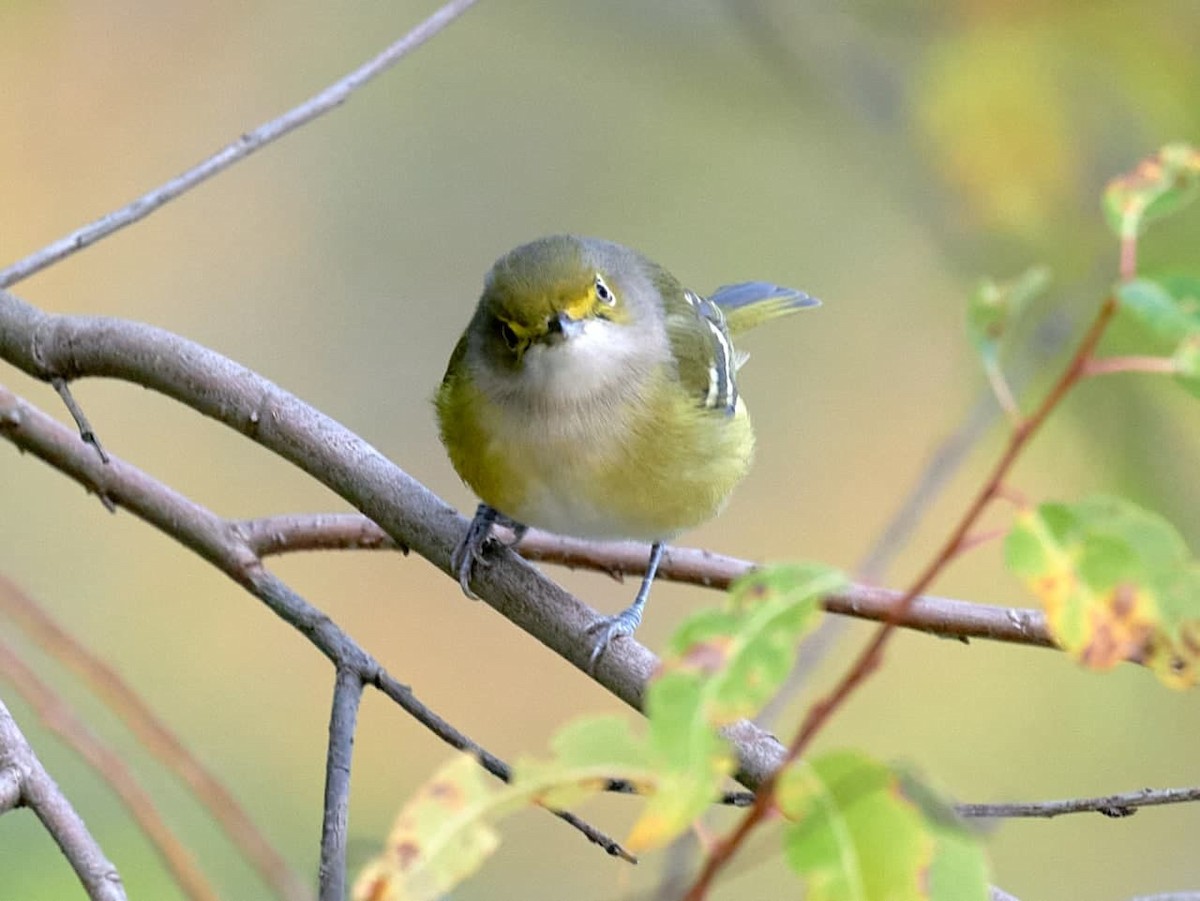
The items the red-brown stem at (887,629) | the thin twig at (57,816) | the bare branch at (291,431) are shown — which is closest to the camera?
the red-brown stem at (887,629)

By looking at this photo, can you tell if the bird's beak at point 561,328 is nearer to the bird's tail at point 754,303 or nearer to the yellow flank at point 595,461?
the yellow flank at point 595,461

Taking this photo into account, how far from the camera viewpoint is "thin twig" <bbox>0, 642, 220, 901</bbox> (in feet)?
2.92

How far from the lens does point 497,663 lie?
5.28m

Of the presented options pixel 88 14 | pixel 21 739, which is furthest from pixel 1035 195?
pixel 88 14

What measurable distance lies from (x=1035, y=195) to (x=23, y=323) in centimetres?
284

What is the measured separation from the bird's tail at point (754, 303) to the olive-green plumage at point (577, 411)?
1.20 metres

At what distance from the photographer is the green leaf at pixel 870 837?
2.87ft

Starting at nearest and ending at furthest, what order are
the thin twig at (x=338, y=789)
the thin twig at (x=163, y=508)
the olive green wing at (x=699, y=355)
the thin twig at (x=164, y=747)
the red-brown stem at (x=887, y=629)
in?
1. the red-brown stem at (x=887, y=629)
2. the thin twig at (x=164, y=747)
3. the thin twig at (x=338, y=789)
4. the thin twig at (x=163, y=508)
5. the olive green wing at (x=699, y=355)

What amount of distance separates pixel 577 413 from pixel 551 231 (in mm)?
3674

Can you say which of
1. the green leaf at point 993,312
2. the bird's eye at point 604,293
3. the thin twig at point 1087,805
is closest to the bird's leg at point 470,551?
the bird's eye at point 604,293

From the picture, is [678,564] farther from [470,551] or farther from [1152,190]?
[1152,190]

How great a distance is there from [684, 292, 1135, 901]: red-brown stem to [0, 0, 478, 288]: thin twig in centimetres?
170

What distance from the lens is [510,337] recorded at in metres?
2.55

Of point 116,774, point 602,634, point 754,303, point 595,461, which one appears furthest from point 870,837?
point 754,303
